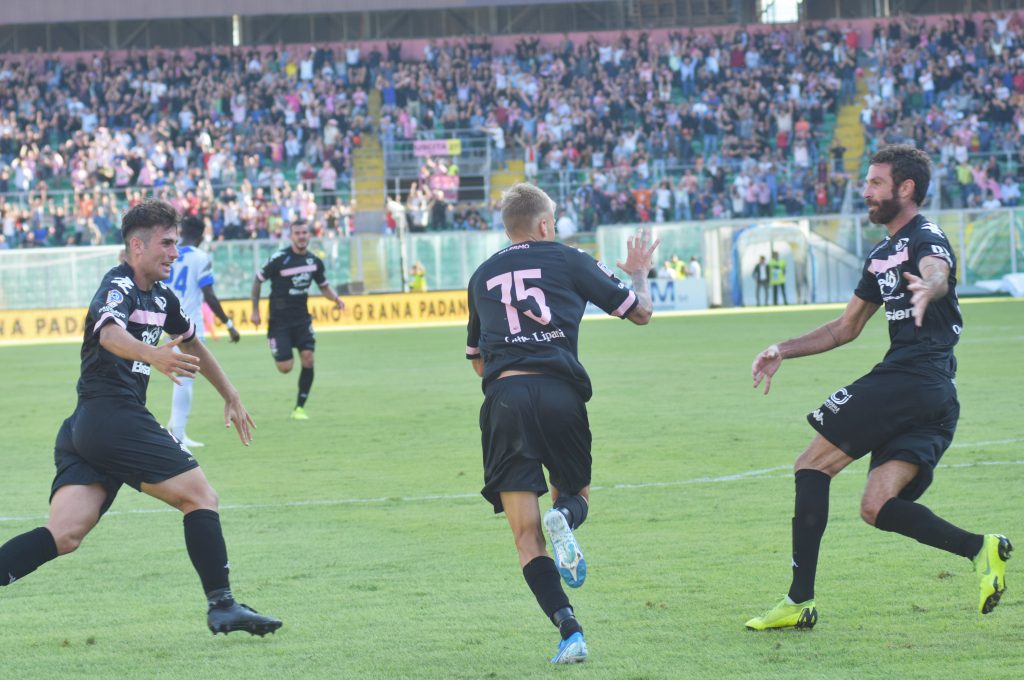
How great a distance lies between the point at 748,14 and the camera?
51469 millimetres

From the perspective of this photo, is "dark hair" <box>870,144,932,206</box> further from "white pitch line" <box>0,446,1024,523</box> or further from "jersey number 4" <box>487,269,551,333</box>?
"white pitch line" <box>0,446,1024,523</box>

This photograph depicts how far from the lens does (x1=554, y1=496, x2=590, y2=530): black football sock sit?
579 cm

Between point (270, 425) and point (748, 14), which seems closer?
point (270, 425)

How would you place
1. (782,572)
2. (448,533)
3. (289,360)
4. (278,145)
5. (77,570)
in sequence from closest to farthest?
1. (782,572)
2. (77,570)
3. (448,533)
4. (289,360)
5. (278,145)

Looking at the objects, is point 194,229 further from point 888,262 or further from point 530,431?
point 888,262

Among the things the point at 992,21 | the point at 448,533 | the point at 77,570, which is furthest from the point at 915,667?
the point at 992,21

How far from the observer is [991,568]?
5703 millimetres

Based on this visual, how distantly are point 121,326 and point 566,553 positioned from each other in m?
2.10

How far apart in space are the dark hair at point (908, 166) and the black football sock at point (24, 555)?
3.93 m

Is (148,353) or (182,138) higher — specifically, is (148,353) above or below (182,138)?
below

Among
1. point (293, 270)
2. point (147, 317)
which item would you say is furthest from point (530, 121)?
point (147, 317)

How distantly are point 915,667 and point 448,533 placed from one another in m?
3.89

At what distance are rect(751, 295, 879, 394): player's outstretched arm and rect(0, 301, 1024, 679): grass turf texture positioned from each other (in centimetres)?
111

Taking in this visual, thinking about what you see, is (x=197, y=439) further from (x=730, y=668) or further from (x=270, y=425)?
(x=730, y=668)
